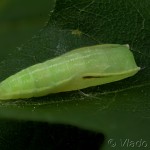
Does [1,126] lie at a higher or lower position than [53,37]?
lower

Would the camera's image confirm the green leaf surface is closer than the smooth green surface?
Yes

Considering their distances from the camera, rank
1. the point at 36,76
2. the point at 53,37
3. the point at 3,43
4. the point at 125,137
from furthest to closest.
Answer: the point at 3,43 → the point at 53,37 → the point at 36,76 → the point at 125,137

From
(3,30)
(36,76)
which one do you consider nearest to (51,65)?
(36,76)

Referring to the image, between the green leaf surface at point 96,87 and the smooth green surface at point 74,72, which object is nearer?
the green leaf surface at point 96,87

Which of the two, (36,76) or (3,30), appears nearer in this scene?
(36,76)

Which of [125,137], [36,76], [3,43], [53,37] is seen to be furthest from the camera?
[3,43]

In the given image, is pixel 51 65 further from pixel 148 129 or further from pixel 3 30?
pixel 3 30
